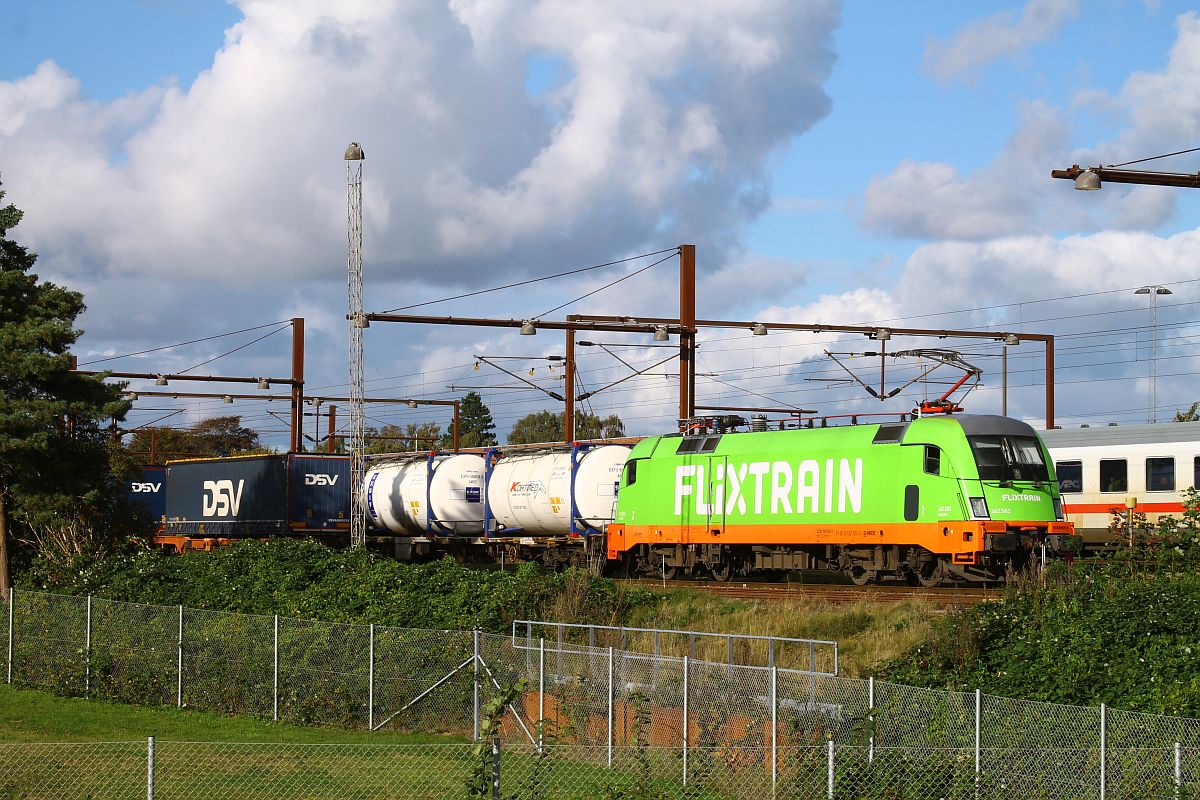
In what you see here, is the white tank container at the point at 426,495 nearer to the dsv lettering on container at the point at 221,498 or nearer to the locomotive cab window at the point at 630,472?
the dsv lettering on container at the point at 221,498

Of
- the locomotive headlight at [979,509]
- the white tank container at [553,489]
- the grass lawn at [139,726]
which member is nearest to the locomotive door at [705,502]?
the white tank container at [553,489]

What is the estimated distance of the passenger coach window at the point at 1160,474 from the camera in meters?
34.2

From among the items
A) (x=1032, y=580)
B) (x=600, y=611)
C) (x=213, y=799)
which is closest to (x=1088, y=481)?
(x=1032, y=580)

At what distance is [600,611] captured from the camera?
82.7ft

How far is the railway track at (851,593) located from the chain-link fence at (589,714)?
315 inches

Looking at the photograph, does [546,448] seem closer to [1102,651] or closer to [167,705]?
[167,705]

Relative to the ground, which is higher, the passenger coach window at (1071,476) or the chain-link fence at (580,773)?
the passenger coach window at (1071,476)

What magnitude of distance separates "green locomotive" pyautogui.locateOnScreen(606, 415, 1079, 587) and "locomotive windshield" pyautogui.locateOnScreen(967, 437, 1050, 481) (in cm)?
3

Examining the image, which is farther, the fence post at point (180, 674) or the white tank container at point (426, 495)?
the white tank container at point (426, 495)

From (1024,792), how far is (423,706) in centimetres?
1024

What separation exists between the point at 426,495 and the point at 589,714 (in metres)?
27.4

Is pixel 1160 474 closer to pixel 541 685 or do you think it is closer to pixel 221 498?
pixel 541 685

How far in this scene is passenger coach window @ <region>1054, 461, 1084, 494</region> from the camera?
36.6 metres

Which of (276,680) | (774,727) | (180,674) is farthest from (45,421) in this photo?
(774,727)
